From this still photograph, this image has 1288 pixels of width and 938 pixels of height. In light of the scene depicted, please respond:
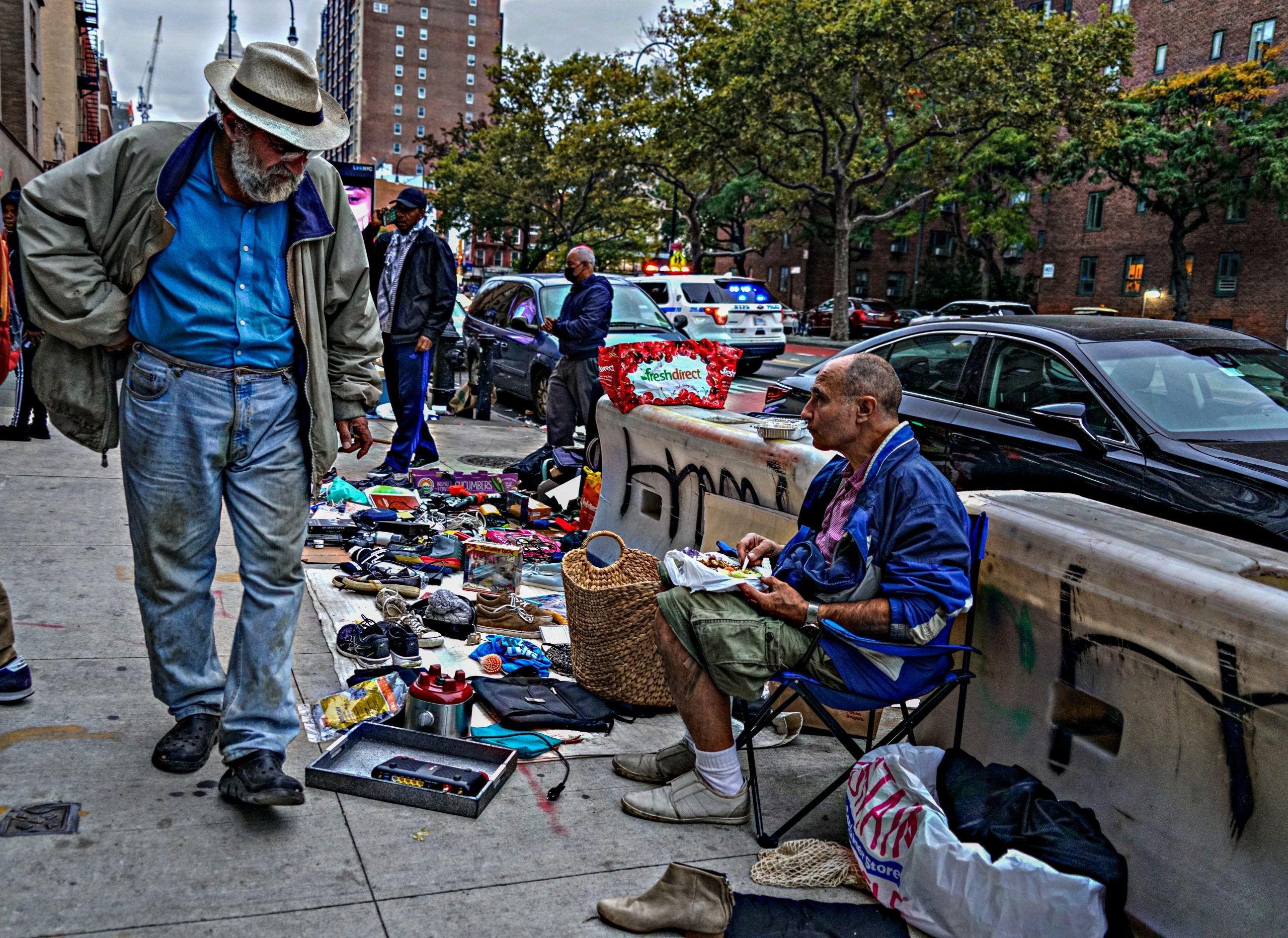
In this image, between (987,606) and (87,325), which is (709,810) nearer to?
(987,606)

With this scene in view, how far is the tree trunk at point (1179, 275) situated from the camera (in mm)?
39344

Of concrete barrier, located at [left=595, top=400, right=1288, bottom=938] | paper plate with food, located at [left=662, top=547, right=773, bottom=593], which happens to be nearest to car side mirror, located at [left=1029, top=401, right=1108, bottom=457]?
concrete barrier, located at [left=595, top=400, right=1288, bottom=938]

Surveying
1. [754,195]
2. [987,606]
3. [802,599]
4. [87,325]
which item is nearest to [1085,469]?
[987,606]

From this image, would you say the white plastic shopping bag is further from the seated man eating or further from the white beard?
the white beard

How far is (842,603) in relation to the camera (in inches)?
130

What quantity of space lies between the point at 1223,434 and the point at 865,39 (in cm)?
2535

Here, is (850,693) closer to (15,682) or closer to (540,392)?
(15,682)

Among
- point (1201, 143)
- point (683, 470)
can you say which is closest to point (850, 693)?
point (683, 470)

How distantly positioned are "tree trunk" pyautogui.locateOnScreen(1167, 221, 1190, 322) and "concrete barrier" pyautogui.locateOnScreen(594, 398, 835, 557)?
1514 inches

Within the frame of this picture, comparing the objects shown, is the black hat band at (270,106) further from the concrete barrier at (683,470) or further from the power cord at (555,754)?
the concrete barrier at (683,470)

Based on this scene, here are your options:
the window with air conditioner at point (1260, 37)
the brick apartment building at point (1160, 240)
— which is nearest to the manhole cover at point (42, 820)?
the brick apartment building at point (1160, 240)

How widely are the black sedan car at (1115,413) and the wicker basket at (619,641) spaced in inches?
96.2

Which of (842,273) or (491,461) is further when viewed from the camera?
(842,273)

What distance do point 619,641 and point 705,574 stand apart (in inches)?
38.8
